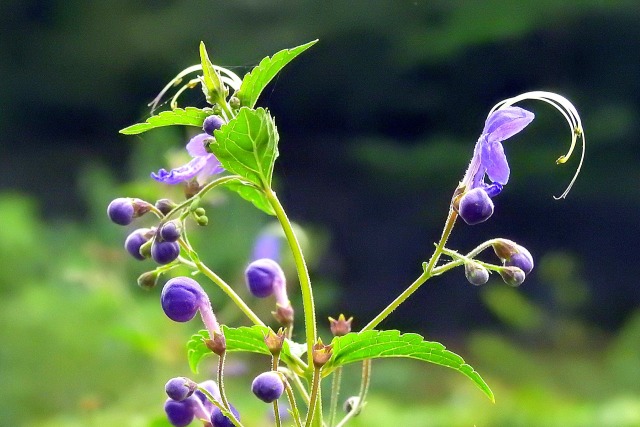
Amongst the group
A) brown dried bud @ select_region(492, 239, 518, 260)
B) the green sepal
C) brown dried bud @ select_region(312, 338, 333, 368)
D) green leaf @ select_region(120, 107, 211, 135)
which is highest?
the green sepal

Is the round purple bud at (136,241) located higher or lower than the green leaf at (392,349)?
higher

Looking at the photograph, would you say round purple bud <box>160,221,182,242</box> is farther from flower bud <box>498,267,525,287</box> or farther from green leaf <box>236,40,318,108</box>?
flower bud <box>498,267,525,287</box>

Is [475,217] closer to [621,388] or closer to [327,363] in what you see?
[327,363]

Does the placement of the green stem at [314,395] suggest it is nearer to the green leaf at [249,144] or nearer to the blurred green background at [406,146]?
the green leaf at [249,144]

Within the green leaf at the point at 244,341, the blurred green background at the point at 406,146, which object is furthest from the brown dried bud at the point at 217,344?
the blurred green background at the point at 406,146

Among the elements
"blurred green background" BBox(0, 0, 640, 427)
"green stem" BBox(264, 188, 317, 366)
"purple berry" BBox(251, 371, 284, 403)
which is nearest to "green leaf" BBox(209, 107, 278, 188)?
"green stem" BBox(264, 188, 317, 366)

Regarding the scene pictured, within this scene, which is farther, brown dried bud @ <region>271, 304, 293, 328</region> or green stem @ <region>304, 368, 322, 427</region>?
brown dried bud @ <region>271, 304, 293, 328</region>

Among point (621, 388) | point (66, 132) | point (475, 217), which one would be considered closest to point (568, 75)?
point (621, 388)
